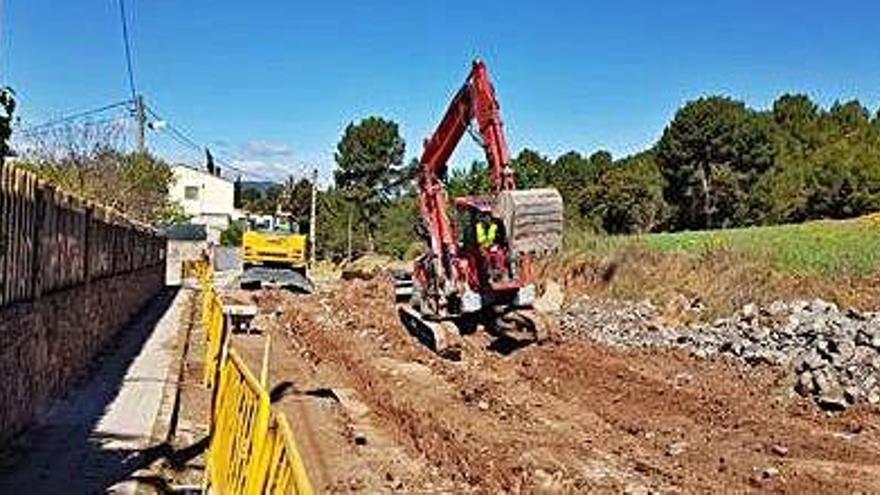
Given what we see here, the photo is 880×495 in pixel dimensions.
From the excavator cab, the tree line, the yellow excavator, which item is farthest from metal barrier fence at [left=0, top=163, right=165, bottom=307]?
the tree line

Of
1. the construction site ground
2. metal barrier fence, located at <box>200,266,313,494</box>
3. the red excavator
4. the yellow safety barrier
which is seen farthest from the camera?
the red excavator

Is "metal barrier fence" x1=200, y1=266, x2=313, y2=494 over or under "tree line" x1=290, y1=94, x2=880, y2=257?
under

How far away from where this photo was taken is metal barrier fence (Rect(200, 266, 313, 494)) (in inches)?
193

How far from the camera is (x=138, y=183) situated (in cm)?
5466

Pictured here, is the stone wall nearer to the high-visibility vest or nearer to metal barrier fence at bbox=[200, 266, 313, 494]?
metal barrier fence at bbox=[200, 266, 313, 494]

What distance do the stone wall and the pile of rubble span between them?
1005 cm

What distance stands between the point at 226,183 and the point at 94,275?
90543 millimetres

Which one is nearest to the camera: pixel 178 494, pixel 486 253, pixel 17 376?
pixel 178 494

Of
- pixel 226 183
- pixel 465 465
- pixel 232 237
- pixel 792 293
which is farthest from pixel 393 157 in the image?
pixel 465 465

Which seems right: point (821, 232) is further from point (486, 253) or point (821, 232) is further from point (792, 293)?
point (486, 253)

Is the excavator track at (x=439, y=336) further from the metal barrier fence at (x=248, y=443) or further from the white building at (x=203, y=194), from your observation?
the white building at (x=203, y=194)

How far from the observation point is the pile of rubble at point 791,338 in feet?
52.5

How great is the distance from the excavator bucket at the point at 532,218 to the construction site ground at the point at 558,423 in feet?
7.24

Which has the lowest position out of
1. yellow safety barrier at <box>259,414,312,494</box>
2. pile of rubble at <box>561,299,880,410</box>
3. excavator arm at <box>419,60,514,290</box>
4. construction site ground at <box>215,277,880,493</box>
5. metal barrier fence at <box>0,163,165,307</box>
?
construction site ground at <box>215,277,880,493</box>
